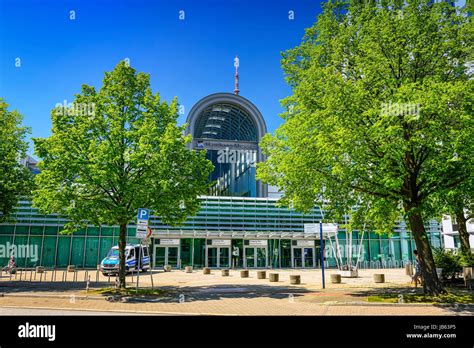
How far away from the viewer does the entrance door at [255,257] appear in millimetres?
40669

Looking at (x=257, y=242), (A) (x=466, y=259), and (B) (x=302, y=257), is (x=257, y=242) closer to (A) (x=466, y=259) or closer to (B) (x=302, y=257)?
(B) (x=302, y=257)

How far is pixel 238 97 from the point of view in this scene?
159 ft

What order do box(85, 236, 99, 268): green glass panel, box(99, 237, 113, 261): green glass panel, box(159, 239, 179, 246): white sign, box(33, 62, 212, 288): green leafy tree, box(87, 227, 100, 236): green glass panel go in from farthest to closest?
box(159, 239, 179, 246): white sign < box(87, 227, 100, 236): green glass panel < box(99, 237, 113, 261): green glass panel < box(85, 236, 99, 268): green glass panel < box(33, 62, 212, 288): green leafy tree

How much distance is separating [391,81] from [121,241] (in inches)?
548

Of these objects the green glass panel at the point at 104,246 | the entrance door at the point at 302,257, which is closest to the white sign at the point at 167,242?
the green glass panel at the point at 104,246

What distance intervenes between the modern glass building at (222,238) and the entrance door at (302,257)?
4.5 inches

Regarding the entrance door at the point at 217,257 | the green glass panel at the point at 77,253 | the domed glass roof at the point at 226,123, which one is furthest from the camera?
the domed glass roof at the point at 226,123

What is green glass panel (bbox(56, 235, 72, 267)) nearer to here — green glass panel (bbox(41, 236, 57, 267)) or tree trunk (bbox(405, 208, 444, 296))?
green glass panel (bbox(41, 236, 57, 267))

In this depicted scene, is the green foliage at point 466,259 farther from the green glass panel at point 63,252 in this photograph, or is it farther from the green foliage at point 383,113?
the green glass panel at point 63,252

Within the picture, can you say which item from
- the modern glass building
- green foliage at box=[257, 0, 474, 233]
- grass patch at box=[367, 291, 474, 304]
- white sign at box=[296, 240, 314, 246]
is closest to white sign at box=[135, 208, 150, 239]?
green foliage at box=[257, 0, 474, 233]

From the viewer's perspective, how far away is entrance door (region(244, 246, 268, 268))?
4067cm

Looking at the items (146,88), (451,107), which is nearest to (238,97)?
(146,88)

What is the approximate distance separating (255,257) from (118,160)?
27.4 m

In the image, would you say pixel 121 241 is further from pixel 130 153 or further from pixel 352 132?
pixel 352 132
